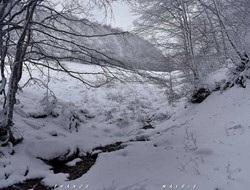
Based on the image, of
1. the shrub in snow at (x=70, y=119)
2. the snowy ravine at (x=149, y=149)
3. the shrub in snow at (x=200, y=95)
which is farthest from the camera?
the shrub in snow at (x=70, y=119)

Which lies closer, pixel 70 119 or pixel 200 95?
pixel 200 95

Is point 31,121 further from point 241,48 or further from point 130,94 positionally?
point 130,94

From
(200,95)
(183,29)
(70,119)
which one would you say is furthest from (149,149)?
(183,29)

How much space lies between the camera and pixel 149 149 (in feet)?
20.4

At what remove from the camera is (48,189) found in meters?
5.04

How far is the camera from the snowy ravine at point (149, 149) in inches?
164

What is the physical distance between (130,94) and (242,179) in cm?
1230

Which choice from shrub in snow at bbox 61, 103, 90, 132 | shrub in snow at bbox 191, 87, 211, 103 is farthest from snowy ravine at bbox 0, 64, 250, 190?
shrub in snow at bbox 191, 87, 211, 103

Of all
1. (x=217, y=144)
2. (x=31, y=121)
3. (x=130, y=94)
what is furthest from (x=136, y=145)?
(x=130, y=94)

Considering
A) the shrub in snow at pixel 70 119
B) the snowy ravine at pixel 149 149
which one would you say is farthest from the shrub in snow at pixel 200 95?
the shrub in snow at pixel 70 119

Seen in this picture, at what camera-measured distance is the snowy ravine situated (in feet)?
13.7

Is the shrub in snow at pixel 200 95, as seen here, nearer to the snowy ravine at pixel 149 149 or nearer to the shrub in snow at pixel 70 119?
the snowy ravine at pixel 149 149

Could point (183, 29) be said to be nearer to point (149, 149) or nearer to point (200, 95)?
point (200, 95)

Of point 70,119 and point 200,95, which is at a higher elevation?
point 200,95
